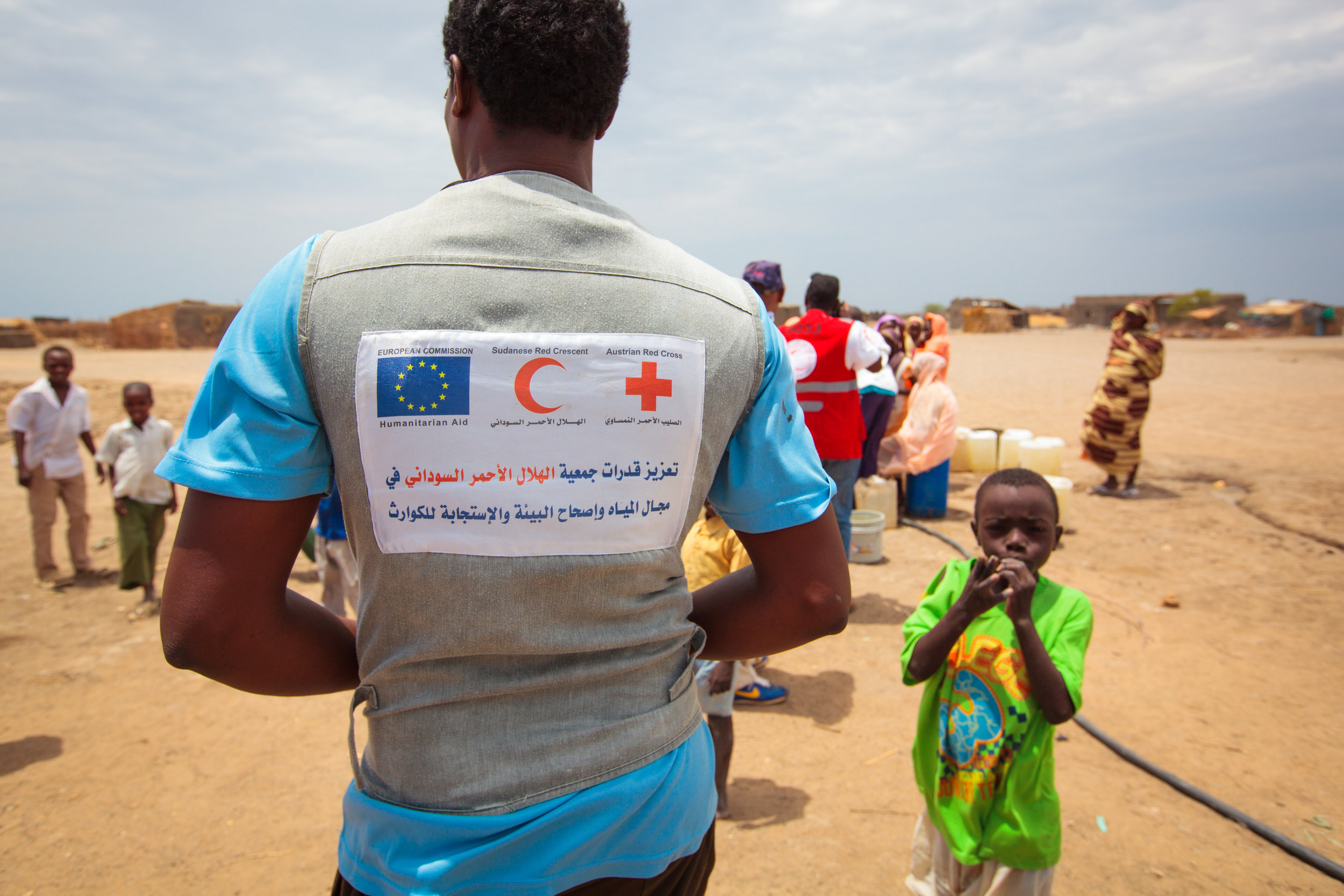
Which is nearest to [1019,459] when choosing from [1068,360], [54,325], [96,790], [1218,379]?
[96,790]

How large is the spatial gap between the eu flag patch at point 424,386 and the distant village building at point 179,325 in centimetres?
2847

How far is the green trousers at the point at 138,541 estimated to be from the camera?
5379mm

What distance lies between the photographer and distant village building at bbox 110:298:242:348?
25578 mm

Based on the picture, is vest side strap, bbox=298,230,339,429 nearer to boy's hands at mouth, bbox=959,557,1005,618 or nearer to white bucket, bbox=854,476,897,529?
boy's hands at mouth, bbox=959,557,1005,618

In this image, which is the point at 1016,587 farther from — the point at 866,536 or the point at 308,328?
the point at 866,536

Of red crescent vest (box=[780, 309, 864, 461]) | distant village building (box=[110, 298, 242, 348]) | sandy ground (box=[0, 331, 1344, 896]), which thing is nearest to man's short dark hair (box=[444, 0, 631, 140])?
sandy ground (box=[0, 331, 1344, 896])

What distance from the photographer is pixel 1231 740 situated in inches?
141

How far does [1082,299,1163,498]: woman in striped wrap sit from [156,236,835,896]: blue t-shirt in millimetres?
8146

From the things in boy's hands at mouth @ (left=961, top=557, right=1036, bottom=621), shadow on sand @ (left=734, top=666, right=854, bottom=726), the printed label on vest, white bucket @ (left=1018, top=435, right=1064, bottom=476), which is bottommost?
shadow on sand @ (left=734, top=666, right=854, bottom=726)

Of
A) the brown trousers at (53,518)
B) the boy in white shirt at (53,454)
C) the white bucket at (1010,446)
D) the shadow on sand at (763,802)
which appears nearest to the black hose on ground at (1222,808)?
the shadow on sand at (763,802)

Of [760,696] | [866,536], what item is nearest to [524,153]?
[760,696]

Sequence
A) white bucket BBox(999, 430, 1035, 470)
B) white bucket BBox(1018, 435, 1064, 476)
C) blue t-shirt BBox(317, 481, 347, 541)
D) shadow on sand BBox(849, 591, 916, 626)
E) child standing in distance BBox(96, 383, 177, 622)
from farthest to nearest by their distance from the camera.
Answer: white bucket BBox(999, 430, 1035, 470)
white bucket BBox(1018, 435, 1064, 476)
child standing in distance BBox(96, 383, 177, 622)
shadow on sand BBox(849, 591, 916, 626)
blue t-shirt BBox(317, 481, 347, 541)

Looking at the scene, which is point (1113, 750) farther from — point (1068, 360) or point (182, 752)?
point (1068, 360)

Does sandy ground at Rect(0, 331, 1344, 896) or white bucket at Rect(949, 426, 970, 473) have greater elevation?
white bucket at Rect(949, 426, 970, 473)
